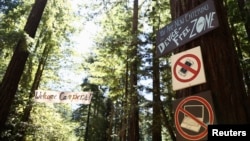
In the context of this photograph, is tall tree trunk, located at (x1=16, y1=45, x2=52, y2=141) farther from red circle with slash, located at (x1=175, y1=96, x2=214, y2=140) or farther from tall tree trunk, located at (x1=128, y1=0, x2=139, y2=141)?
red circle with slash, located at (x1=175, y1=96, x2=214, y2=140)

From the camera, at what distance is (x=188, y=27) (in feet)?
9.91

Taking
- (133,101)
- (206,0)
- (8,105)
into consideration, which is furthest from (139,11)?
(206,0)

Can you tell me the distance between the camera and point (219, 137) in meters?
2.29

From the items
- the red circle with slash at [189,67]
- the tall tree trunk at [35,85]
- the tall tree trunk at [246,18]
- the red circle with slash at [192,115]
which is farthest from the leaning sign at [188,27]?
the tall tree trunk at [35,85]

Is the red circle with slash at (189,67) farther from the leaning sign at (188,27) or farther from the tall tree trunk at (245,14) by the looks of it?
the tall tree trunk at (245,14)

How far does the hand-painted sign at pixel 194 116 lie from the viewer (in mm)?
2490

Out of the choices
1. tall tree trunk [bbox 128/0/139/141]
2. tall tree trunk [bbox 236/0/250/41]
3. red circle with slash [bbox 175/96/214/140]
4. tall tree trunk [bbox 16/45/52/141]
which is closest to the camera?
red circle with slash [bbox 175/96/214/140]

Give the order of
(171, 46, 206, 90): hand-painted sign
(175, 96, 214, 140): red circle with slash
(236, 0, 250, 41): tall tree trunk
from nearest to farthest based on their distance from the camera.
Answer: (175, 96, 214, 140): red circle with slash → (171, 46, 206, 90): hand-painted sign → (236, 0, 250, 41): tall tree trunk

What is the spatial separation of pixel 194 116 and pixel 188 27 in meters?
0.94

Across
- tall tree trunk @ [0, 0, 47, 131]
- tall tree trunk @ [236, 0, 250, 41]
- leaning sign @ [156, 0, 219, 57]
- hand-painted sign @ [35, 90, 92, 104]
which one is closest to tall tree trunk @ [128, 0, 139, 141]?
hand-painted sign @ [35, 90, 92, 104]

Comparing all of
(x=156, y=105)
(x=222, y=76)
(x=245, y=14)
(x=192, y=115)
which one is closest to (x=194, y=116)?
(x=192, y=115)

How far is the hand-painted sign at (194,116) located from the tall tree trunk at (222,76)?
0.22 ft

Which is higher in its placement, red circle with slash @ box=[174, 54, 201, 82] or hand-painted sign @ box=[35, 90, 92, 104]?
hand-painted sign @ box=[35, 90, 92, 104]

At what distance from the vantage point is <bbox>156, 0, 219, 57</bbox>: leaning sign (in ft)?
9.22
